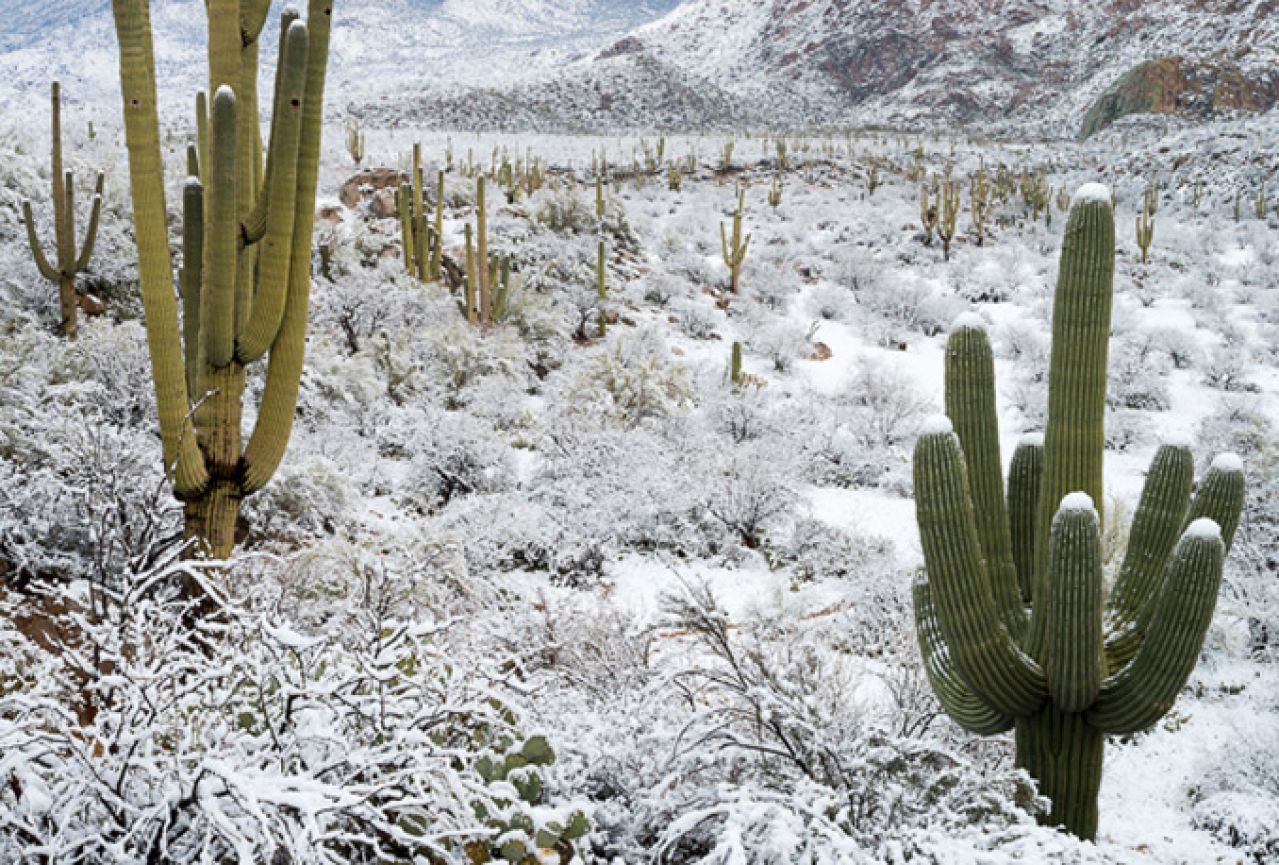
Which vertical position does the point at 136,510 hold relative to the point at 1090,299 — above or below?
below

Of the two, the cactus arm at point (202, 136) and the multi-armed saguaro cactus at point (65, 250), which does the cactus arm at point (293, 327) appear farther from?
the multi-armed saguaro cactus at point (65, 250)

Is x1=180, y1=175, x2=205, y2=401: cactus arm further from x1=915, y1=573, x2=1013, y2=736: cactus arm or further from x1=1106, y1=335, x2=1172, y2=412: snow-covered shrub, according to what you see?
x1=1106, y1=335, x2=1172, y2=412: snow-covered shrub

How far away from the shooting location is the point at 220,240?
4.23m

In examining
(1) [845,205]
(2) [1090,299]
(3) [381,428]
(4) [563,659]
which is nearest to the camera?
(2) [1090,299]

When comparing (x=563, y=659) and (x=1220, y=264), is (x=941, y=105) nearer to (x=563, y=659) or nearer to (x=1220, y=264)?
(x=1220, y=264)

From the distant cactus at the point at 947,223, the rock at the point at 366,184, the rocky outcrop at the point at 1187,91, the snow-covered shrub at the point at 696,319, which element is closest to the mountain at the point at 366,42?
the rocky outcrop at the point at 1187,91

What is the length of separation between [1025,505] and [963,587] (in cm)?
84

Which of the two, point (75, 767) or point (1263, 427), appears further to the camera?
point (1263, 427)

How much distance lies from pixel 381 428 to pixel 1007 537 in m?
6.66

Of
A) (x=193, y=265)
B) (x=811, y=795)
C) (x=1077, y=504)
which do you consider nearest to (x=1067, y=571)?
(x=1077, y=504)

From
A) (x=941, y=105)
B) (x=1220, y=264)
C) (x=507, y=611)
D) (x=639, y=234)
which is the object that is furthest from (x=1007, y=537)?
(x=941, y=105)

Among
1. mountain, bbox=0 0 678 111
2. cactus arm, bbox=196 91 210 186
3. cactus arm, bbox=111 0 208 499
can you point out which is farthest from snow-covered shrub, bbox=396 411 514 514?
mountain, bbox=0 0 678 111

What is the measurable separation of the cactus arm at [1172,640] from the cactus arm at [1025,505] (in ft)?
2.10

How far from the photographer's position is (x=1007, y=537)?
3.70 meters
